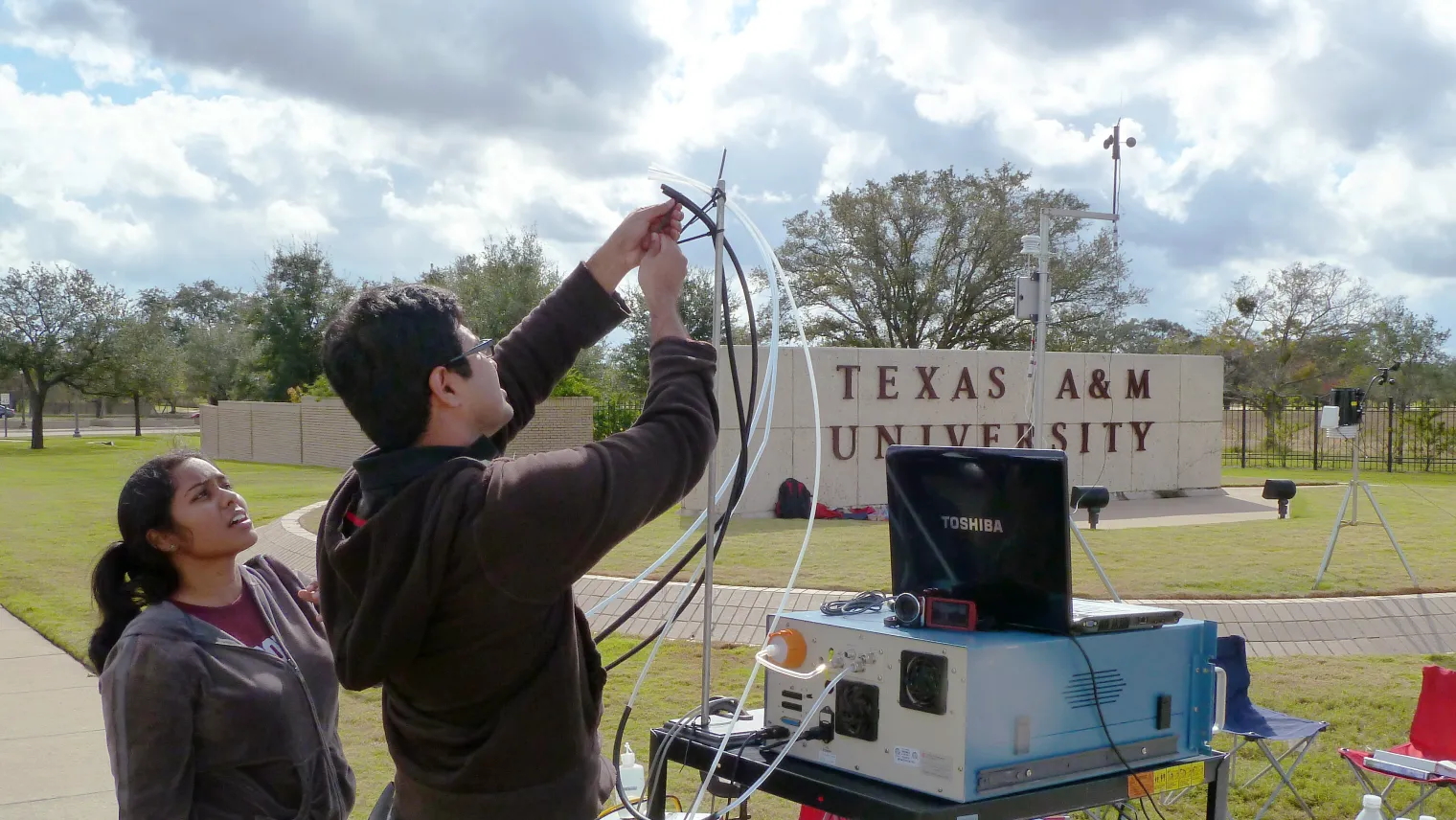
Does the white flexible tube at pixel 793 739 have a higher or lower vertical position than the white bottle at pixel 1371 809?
higher

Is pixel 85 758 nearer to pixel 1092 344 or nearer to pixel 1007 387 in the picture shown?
pixel 1007 387

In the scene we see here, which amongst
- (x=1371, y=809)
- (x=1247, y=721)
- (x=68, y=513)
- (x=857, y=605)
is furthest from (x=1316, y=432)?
(x=857, y=605)

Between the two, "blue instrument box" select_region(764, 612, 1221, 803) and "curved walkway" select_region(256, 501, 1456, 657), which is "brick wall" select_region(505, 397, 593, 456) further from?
"blue instrument box" select_region(764, 612, 1221, 803)

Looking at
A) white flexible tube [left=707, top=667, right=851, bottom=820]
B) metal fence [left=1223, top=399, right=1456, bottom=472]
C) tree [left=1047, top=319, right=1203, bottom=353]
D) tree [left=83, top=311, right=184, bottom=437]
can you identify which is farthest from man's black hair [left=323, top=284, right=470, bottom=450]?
tree [left=83, top=311, right=184, bottom=437]

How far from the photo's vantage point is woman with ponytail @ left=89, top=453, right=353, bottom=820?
2.54 m

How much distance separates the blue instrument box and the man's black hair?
3.57 feet

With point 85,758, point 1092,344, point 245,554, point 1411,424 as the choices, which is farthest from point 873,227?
point 85,758

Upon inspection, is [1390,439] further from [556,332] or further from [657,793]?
[556,332]

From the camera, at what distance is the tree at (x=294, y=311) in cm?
4272

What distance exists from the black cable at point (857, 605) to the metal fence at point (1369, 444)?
93.5 feet

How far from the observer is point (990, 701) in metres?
2.27

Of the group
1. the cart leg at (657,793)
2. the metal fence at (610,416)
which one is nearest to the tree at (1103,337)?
the metal fence at (610,416)

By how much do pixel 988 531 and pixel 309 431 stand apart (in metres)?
32.9

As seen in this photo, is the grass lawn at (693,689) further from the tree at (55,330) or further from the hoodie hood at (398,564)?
the tree at (55,330)
